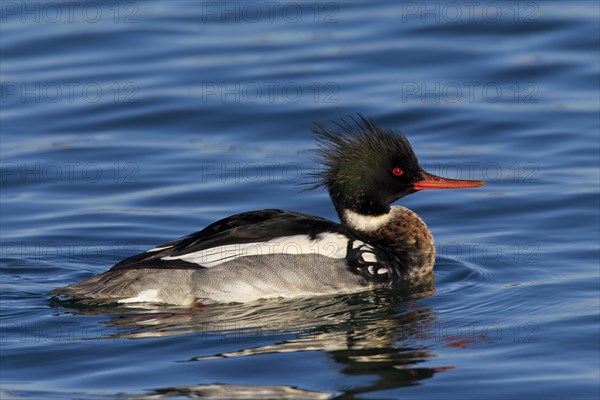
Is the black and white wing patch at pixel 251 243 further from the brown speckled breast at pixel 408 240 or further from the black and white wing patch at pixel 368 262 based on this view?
the brown speckled breast at pixel 408 240

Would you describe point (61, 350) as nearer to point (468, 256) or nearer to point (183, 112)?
point (468, 256)

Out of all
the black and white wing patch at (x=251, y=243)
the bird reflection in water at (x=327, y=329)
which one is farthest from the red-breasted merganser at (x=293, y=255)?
the bird reflection in water at (x=327, y=329)

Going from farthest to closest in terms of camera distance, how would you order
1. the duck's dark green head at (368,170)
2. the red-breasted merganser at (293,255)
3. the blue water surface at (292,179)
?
the duck's dark green head at (368,170) < the red-breasted merganser at (293,255) < the blue water surface at (292,179)

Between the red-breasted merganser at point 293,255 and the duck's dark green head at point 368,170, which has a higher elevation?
the duck's dark green head at point 368,170

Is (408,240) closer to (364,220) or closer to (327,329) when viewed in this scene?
(364,220)

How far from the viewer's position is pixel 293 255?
10141 millimetres

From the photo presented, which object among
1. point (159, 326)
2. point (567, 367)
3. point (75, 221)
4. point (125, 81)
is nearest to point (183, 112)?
point (125, 81)

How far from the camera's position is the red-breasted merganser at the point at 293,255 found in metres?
9.97

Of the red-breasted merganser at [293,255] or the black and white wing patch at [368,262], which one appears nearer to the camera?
the red-breasted merganser at [293,255]

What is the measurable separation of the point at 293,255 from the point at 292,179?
3450mm

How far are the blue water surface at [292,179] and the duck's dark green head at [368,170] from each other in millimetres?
865

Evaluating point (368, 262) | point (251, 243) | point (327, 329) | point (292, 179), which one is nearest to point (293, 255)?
point (251, 243)

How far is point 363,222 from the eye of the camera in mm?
10859

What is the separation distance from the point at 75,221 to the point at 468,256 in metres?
3.91
